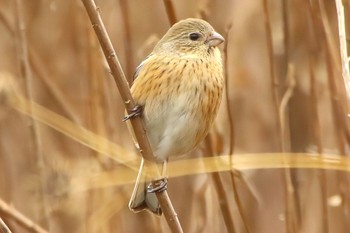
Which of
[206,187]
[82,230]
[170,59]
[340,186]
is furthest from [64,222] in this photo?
[340,186]

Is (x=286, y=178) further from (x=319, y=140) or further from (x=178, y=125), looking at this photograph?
(x=178, y=125)

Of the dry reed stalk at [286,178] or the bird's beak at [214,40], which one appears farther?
the bird's beak at [214,40]

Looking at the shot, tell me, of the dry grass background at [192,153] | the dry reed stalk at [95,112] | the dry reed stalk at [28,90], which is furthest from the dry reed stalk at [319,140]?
the dry reed stalk at [28,90]

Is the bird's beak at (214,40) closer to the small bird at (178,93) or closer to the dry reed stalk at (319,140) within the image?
the small bird at (178,93)

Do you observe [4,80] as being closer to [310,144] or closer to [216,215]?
[216,215]

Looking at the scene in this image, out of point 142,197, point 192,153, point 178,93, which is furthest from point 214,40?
point 192,153

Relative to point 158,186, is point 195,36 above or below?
above

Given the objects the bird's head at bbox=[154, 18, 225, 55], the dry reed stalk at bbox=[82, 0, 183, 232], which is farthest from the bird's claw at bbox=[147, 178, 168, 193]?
the bird's head at bbox=[154, 18, 225, 55]
